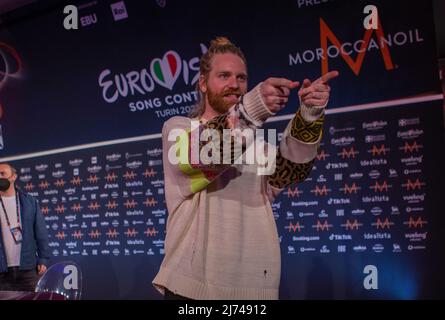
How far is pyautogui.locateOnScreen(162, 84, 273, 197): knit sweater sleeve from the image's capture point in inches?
55.1

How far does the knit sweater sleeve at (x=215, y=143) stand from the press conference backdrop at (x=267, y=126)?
151 cm

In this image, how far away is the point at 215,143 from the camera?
142 centimetres

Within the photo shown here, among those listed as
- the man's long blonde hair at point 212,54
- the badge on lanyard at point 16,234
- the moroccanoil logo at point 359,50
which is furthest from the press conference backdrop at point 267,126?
the man's long blonde hair at point 212,54

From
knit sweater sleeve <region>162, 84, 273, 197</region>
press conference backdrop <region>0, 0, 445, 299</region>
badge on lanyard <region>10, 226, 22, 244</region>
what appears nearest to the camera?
knit sweater sleeve <region>162, 84, 273, 197</region>

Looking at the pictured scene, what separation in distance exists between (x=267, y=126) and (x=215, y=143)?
5.75ft

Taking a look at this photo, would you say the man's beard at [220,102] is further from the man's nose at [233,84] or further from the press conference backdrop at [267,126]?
the press conference backdrop at [267,126]

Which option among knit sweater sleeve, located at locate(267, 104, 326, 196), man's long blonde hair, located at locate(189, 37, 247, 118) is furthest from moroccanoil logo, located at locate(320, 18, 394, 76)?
knit sweater sleeve, located at locate(267, 104, 326, 196)

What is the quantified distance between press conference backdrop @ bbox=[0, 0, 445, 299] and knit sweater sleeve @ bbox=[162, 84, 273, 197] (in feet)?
4.97

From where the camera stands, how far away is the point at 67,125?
3.95 meters

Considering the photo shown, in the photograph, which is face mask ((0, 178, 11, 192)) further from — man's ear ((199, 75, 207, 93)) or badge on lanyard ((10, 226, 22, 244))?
man's ear ((199, 75, 207, 93))

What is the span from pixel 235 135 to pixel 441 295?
1.75 meters

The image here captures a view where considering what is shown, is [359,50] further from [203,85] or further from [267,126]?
[203,85]
